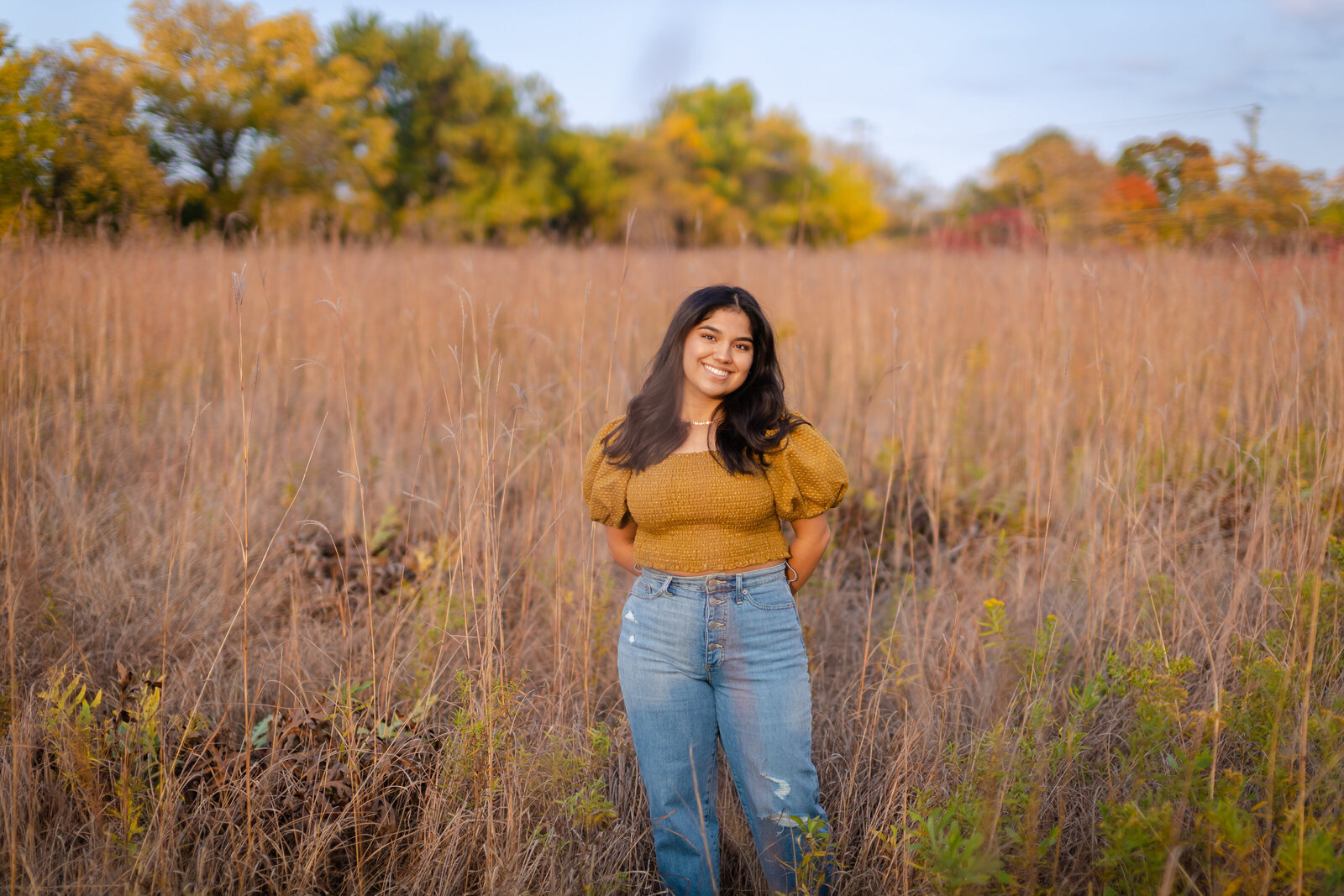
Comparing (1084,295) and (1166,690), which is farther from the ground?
(1084,295)

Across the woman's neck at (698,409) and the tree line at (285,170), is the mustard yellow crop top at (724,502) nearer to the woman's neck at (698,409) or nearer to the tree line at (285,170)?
the woman's neck at (698,409)

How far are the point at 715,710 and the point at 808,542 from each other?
0.42m

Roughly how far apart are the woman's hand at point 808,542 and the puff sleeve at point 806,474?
0.05 metres

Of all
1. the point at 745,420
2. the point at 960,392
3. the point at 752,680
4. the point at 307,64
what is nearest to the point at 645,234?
the point at 960,392

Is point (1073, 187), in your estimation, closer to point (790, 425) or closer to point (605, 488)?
point (790, 425)

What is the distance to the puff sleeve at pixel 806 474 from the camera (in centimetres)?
149

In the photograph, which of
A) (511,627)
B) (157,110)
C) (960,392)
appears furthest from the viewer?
(157,110)

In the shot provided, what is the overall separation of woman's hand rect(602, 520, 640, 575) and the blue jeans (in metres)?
0.17

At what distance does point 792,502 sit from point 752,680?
15.0 inches

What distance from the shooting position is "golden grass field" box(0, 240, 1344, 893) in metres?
1.46

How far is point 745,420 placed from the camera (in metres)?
1.52

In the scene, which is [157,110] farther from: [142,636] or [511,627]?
[511,627]

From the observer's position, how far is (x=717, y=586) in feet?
4.73

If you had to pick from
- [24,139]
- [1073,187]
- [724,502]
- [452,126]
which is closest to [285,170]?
[24,139]
